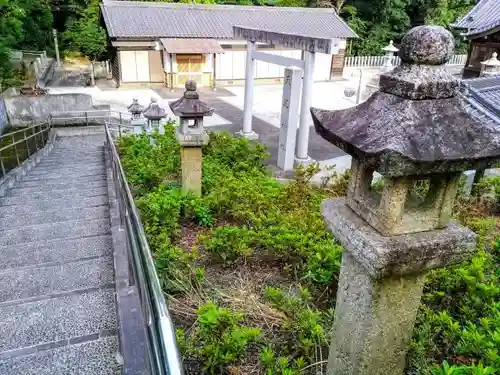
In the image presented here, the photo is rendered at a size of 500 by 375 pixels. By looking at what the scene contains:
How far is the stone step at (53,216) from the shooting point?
5398mm

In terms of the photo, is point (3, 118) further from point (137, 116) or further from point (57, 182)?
point (57, 182)

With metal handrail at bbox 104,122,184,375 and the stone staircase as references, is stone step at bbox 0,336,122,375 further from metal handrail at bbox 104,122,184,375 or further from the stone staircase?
metal handrail at bbox 104,122,184,375

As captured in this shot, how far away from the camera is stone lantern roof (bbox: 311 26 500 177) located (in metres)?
1.82

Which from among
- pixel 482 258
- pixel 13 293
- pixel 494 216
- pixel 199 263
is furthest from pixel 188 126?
pixel 494 216

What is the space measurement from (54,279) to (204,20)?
2114cm

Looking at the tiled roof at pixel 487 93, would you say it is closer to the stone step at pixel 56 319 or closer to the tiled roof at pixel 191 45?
the stone step at pixel 56 319

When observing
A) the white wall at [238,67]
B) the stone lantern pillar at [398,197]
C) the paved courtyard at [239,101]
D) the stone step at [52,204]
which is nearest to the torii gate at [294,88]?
the paved courtyard at [239,101]

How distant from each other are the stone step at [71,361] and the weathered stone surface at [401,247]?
161 cm

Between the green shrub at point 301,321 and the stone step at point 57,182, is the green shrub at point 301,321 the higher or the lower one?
the higher one

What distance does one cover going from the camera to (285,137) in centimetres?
977

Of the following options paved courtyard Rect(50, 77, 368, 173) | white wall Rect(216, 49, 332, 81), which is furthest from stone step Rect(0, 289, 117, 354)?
white wall Rect(216, 49, 332, 81)

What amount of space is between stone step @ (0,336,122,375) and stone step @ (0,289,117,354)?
13 centimetres

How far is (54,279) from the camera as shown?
373cm

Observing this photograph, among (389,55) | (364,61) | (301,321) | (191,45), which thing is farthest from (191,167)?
(364,61)
